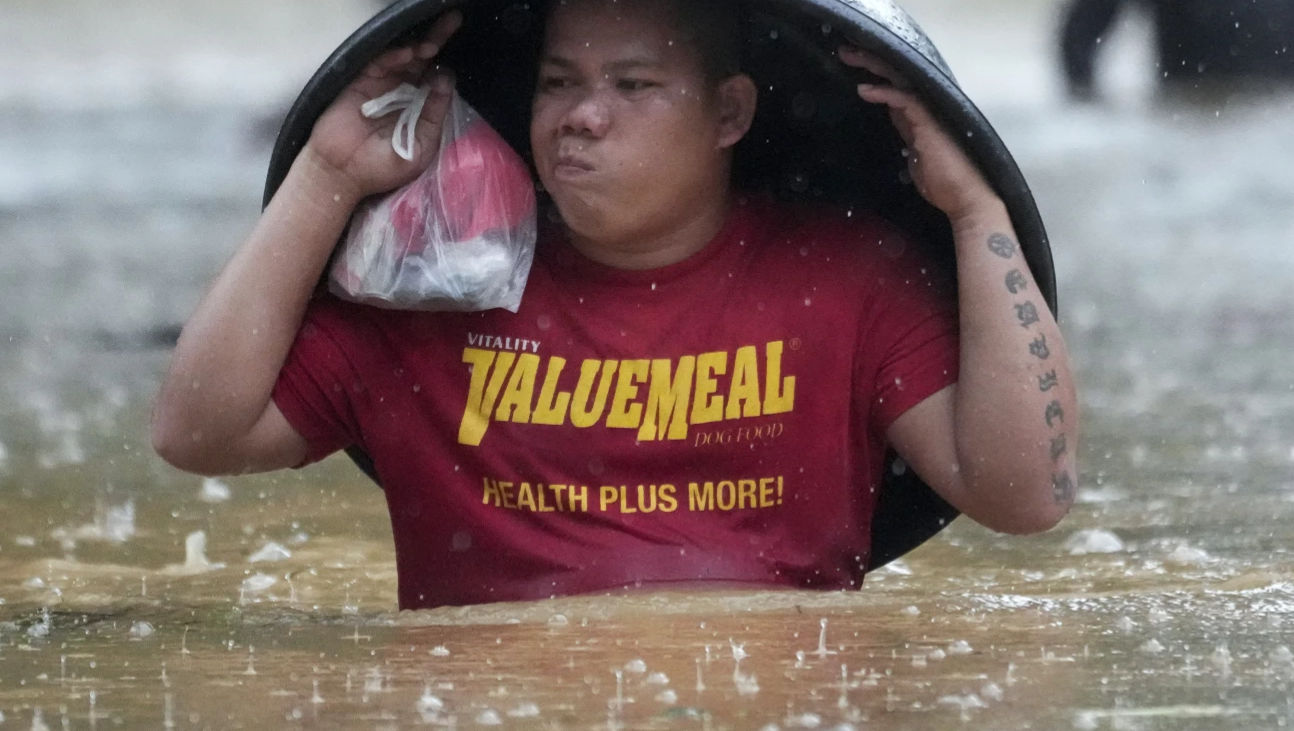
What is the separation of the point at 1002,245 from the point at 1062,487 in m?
0.38

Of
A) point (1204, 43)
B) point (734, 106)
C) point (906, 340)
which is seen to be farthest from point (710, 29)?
point (1204, 43)

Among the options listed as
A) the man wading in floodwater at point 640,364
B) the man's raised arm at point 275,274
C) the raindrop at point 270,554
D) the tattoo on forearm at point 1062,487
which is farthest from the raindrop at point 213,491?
the tattoo on forearm at point 1062,487

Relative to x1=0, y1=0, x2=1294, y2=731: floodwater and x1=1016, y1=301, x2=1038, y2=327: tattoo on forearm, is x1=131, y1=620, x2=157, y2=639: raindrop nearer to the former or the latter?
x1=0, y1=0, x2=1294, y2=731: floodwater

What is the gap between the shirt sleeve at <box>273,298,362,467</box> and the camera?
314cm

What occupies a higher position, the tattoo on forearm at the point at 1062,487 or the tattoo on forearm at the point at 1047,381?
the tattoo on forearm at the point at 1047,381

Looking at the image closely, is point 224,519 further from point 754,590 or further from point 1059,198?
point 1059,198

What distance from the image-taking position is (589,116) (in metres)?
2.98

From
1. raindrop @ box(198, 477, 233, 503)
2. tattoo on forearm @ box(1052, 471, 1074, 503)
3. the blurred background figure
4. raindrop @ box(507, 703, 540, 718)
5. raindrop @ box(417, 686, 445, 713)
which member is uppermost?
the blurred background figure

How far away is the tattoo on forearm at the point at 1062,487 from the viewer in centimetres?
306

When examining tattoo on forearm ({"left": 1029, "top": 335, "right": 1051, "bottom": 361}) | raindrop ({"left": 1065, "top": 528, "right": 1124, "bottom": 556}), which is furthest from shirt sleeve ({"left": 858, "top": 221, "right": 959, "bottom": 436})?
raindrop ({"left": 1065, "top": 528, "right": 1124, "bottom": 556})

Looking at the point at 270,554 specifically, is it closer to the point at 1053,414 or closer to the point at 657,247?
the point at 657,247

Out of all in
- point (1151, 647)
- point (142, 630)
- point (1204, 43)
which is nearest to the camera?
point (1151, 647)

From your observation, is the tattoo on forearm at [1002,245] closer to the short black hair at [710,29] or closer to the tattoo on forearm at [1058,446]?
the tattoo on forearm at [1058,446]

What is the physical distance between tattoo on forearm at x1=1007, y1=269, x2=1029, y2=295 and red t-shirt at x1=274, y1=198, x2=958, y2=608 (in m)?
0.17
